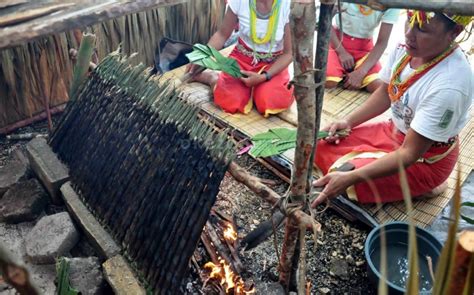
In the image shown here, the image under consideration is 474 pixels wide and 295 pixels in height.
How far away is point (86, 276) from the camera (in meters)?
2.13

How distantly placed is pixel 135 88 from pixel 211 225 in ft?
3.06

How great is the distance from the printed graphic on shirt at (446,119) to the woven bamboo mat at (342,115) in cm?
77

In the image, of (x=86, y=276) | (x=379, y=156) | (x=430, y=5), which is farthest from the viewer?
(x=379, y=156)

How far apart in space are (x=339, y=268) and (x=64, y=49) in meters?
2.73

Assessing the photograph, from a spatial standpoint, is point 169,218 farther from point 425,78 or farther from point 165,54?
point 165,54

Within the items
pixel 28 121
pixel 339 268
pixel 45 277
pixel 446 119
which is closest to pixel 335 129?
pixel 446 119

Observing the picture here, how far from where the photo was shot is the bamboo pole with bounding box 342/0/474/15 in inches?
52.6

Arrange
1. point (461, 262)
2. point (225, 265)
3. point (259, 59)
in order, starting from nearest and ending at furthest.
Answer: point (461, 262) < point (225, 265) < point (259, 59)

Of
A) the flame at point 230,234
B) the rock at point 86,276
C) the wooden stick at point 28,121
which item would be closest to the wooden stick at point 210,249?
the flame at point 230,234

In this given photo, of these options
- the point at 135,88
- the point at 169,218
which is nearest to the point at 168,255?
the point at 169,218

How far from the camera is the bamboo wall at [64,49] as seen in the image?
3.27 metres

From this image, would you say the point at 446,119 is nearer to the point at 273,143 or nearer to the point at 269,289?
the point at 273,143

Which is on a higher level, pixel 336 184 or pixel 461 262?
pixel 461 262

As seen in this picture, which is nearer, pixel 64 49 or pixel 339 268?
pixel 339 268
